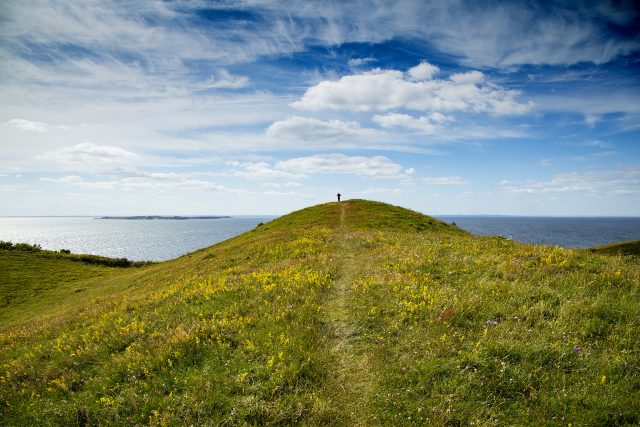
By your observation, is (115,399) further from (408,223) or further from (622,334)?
(408,223)

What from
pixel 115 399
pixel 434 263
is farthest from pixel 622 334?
pixel 115 399

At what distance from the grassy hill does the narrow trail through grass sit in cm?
4

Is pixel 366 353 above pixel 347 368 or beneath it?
above

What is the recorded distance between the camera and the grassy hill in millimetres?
6027

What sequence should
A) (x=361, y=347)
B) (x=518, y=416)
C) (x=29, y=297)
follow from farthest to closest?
(x=29, y=297) → (x=361, y=347) → (x=518, y=416)

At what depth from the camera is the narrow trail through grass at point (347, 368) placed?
610cm

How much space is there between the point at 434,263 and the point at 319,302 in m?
6.21

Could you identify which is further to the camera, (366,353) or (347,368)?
(366,353)

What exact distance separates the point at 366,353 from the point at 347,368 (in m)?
0.69

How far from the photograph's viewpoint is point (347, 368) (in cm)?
732

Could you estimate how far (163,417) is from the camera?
6.42 m

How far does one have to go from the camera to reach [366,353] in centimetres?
776

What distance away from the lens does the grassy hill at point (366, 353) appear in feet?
19.8

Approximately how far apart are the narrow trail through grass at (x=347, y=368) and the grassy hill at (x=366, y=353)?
35mm
